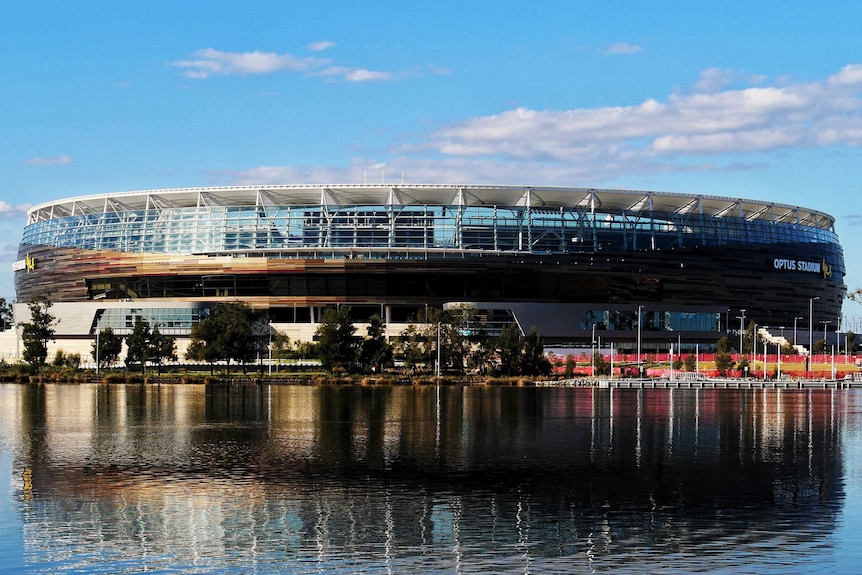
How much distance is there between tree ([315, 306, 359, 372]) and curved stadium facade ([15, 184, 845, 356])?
20896 mm

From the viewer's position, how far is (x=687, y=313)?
14825 cm

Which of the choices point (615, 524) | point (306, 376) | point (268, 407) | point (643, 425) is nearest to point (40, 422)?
point (268, 407)

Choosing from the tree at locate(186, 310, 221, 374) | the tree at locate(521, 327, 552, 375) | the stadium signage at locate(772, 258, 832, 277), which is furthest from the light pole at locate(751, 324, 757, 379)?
the tree at locate(186, 310, 221, 374)

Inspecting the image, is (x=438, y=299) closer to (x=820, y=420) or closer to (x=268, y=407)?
(x=268, y=407)

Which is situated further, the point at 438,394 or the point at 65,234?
the point at 65,234

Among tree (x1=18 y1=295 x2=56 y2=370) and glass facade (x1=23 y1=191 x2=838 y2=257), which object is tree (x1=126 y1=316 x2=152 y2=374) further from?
glass facade (x1=23 y1=191 x2=838 y2=257)

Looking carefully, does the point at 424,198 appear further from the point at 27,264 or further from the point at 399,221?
the point at 27,264

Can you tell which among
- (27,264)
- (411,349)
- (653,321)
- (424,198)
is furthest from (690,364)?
(27,264)

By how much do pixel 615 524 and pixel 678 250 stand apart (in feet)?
384

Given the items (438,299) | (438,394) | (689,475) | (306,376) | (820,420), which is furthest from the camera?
(438,299)

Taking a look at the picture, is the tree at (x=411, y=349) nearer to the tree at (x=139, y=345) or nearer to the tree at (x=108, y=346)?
the tree at (x=139, y=345)

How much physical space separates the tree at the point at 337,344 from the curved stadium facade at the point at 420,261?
2090 cm

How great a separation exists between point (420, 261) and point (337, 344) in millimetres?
24314

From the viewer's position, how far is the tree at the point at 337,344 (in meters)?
115
